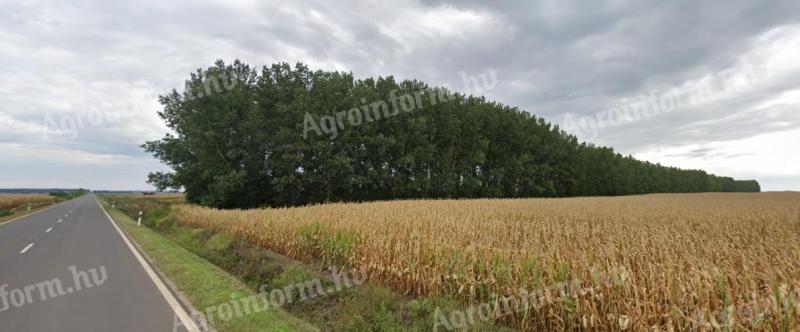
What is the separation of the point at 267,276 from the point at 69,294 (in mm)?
3933

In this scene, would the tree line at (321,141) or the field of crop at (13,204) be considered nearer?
the tree line at (321,141)

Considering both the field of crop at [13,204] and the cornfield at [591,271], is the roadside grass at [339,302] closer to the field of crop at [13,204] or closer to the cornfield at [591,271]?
the cornfield at [591,271]

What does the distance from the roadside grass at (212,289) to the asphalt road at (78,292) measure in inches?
22.9

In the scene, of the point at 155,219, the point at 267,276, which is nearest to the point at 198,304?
the point at 267,276

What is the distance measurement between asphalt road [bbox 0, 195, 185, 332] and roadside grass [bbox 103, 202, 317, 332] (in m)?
0.58

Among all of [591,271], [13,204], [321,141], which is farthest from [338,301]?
[13,204]

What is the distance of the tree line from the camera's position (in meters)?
34.4

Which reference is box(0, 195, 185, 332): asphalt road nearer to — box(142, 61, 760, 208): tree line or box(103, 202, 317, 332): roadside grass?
box(103, 202, 317, 332): roadside grass

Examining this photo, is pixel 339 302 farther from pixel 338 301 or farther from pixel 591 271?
pixel 591 271

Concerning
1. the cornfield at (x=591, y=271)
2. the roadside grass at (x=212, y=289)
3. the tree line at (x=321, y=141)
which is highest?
the tree line at (x=321, y=141)

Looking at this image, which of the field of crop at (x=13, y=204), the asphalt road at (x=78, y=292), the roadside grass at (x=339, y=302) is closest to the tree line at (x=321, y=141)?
the field of crop at (x=13, y=204)

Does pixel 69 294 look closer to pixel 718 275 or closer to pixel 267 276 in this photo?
pixel 267 276

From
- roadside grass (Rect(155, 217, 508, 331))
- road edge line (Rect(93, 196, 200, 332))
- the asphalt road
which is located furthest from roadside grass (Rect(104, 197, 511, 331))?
the asphalt road

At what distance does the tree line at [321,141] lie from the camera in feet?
113
